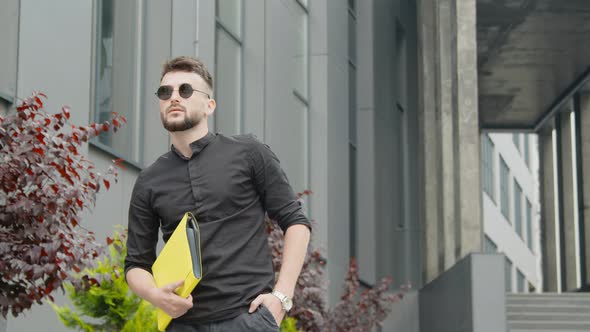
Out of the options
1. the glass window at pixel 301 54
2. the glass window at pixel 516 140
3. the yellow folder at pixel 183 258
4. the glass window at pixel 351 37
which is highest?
the glass window at pixel 516 140

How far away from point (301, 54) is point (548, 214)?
73.4 feet

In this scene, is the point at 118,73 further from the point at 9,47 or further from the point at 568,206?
the point at 568,206

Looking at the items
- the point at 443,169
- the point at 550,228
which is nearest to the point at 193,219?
the point at 443,169

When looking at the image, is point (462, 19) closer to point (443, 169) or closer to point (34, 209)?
point (443, 169)

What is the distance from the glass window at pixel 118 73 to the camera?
13242 millimetres

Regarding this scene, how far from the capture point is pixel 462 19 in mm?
23359

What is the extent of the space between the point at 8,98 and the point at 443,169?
15.9 meters

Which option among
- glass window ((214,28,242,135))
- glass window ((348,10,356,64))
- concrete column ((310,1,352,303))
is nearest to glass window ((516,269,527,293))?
glass window ((348,10,356,64))

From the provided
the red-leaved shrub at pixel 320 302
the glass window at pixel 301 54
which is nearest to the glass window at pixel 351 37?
the glass window at pixel 301 54

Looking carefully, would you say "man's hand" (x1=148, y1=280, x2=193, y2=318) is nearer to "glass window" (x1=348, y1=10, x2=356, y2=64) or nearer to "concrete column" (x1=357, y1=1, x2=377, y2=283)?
"glass window" (x1=348, y1=10, x2=356, y2=64)

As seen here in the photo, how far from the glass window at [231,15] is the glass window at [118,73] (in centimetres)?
391

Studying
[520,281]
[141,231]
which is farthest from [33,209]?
[520,281]

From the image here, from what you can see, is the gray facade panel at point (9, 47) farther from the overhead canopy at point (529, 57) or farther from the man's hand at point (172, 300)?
the overhead canopy at point (529, 57)

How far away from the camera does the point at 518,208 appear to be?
78562 mm
